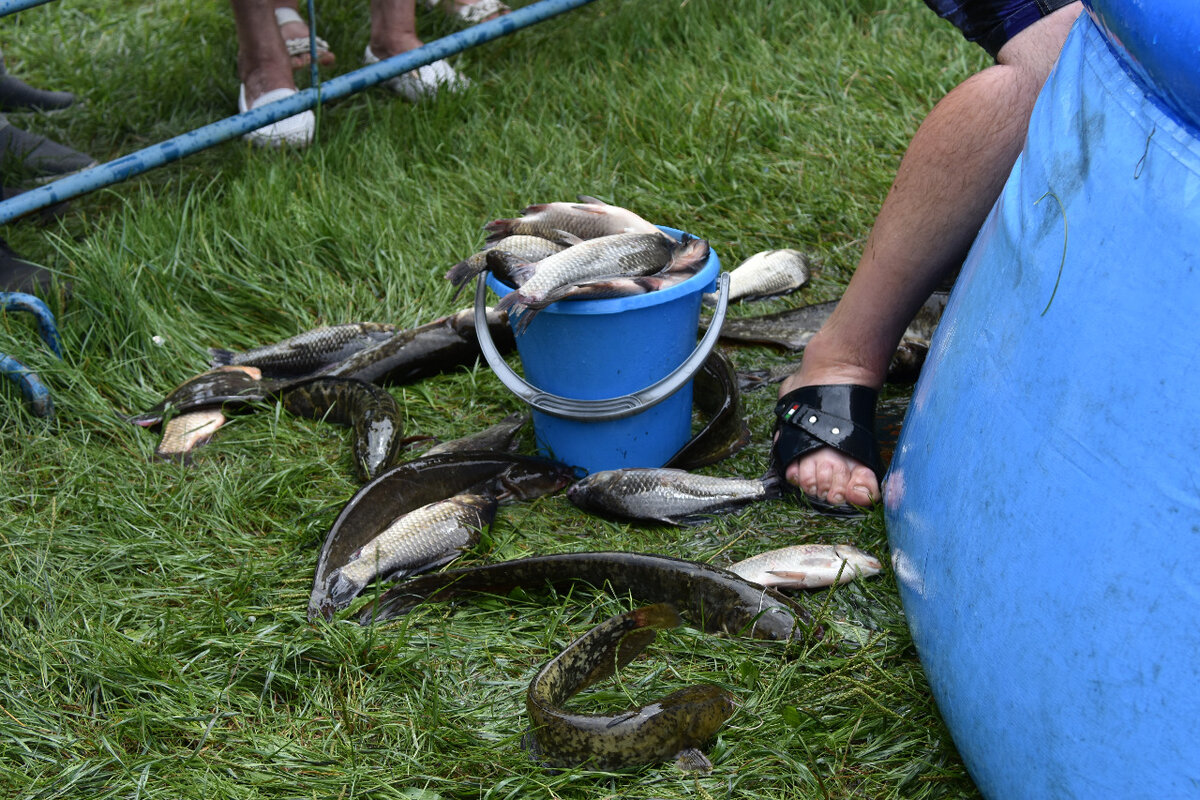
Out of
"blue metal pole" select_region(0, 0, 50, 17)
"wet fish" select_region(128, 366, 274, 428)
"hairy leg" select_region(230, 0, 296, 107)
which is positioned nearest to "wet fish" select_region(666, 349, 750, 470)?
"wet fish" select_region(128, 366, 274, 428)

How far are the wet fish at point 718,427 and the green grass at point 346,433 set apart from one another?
0.05 m

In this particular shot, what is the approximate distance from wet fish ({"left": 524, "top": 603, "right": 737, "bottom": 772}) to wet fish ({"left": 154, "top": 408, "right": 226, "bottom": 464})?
4.65ft

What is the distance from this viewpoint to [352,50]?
207 inches

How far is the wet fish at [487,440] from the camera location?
9.09 ft

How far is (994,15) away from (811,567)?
4.39 ft

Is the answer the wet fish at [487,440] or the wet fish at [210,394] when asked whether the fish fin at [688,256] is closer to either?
the wet fish at [487,440]

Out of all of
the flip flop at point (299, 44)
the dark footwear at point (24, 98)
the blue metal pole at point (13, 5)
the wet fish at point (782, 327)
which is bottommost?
the wet fish at point (782, 327)

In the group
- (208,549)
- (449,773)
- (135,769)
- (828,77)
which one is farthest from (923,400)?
(828,77)

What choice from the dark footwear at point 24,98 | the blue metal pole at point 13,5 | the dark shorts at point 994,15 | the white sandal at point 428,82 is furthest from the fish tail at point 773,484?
the dark footwear at point 24,98

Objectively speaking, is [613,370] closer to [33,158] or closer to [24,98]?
[33,158]

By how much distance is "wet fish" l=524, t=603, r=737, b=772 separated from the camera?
67.2 inches

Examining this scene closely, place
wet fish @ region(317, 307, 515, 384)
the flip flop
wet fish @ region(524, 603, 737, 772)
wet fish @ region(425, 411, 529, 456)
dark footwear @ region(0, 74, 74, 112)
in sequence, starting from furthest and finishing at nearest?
dark footwear @ region(0, 74, 74, 112), the flip flop, wet fish @ region(317, 307, 515, 384), wet fish @ region(425, 411, 529, 456), wet fish @ region(524, 603, 737, 772)

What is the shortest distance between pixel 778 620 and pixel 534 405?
2.74ft

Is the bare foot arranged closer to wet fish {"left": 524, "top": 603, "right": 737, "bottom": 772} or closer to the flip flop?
wet fish {"left": 524, "top": 603, "right": 737, "bottom": 772}
